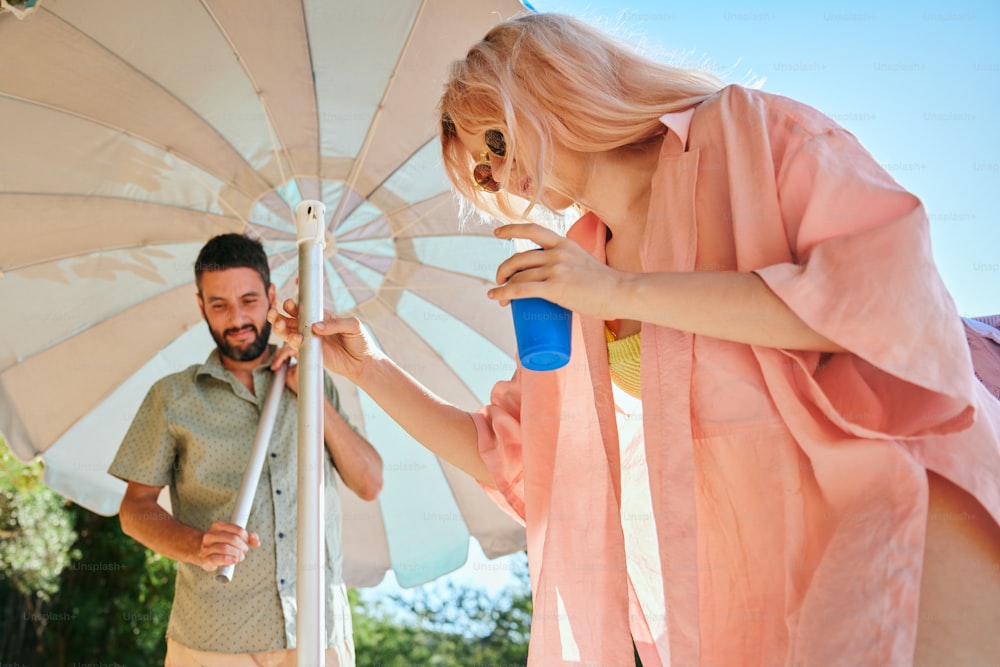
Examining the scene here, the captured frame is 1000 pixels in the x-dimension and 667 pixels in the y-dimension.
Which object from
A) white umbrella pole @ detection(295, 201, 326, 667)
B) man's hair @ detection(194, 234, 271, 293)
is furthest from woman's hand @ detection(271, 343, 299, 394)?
white umbrella pole @ detection(295, 201, 326, 667)

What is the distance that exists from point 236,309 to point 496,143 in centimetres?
151

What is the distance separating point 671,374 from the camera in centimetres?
150

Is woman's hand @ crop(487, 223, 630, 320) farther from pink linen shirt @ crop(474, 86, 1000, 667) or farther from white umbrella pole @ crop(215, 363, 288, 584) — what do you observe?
white umbrella pole @ crop(215, 363, 288, 584)

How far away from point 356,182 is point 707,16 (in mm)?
2038

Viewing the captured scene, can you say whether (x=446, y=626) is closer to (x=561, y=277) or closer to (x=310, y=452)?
(x=310, y=452)

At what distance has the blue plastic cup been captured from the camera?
1.45 m

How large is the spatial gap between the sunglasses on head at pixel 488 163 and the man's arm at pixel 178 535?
1.11 m

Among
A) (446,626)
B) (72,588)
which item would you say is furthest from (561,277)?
(446,626)

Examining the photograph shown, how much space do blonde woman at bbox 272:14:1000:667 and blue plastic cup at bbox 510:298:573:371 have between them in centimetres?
4

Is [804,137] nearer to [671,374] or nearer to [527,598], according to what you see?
[671,374]

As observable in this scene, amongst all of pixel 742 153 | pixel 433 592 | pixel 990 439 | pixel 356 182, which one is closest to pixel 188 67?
pixel 356 182

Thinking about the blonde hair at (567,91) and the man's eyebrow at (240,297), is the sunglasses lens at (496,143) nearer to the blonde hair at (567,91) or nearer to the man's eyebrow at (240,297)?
the blonde hair at (567,91)

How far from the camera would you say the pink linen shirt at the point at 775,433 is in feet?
4.12

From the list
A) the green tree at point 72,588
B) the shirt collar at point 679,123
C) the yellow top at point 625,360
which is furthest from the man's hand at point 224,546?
the green tree at point 72,588
